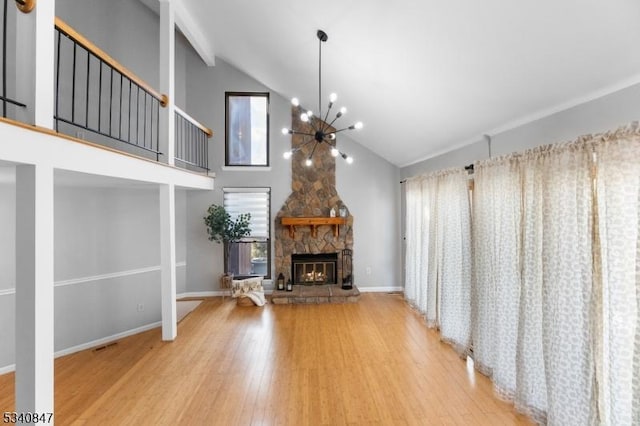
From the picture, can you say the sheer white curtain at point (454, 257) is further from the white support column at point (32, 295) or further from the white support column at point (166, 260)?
the white support column at point (32, 295)

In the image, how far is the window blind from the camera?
21.4ft

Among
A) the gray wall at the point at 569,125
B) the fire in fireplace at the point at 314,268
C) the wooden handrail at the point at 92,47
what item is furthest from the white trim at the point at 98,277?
the gray wall at the point at 569,125

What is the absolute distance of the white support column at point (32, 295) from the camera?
2.05 meters

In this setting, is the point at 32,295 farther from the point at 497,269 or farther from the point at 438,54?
the point at 497,269

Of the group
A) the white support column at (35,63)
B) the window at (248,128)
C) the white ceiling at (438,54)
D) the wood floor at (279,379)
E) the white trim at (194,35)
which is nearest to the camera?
the white ceiling at (438,54)

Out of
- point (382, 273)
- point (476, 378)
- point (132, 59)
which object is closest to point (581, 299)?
point (476, 378)

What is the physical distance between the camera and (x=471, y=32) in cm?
230

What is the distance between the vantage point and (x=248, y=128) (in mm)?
6684

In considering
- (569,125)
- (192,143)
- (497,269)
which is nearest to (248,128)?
(192,143)

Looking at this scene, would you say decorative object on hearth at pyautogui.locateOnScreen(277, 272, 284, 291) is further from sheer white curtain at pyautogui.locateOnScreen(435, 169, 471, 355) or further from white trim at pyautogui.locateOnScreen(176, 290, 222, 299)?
sheer white curtain at pyautogui.locateOnScreen(435, 169, 471, 355)

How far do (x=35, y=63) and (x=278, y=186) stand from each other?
4.57 metres

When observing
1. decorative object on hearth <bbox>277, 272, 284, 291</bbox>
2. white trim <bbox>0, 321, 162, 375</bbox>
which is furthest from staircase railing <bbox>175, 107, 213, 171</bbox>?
white trim <bbox>0, 321, 162, 375</bbox>

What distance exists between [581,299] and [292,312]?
417 cm

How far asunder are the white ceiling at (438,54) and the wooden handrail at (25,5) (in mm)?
2302
